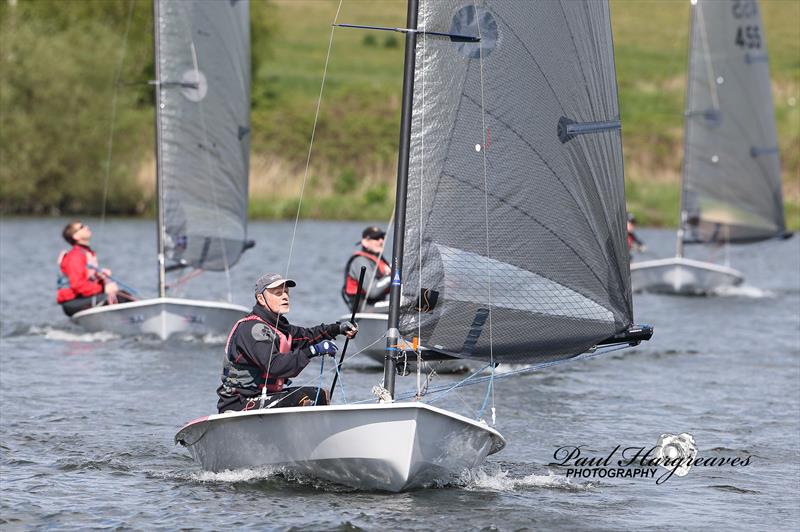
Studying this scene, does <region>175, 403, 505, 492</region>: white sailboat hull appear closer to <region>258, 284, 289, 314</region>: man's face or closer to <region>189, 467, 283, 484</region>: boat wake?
<region>189, 467, 283, 484</region>: boat wake

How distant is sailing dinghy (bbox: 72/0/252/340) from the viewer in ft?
61.7

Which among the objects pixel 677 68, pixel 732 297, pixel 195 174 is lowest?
pixel 732 297

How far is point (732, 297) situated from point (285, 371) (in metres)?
17.8

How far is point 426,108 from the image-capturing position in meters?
9.31

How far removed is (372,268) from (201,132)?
4487 mm

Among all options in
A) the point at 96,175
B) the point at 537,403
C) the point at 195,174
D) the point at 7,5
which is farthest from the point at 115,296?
the point at 7,5

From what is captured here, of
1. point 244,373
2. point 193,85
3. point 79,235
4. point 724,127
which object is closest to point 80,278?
point 79,235

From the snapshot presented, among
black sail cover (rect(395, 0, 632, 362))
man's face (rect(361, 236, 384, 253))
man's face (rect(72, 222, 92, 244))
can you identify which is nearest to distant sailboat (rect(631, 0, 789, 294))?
man's face (rect(361, 236, 384, 253))

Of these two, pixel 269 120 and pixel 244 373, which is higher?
pixel 269 120

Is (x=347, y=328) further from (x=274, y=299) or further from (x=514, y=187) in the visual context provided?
(x=514, y=187)

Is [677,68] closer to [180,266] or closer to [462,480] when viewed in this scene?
[180,266]

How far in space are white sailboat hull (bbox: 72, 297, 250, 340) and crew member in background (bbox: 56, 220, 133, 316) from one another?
0.36 meters

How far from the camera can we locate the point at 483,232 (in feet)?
31.2

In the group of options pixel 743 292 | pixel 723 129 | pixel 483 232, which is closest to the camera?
pixel 483 232
